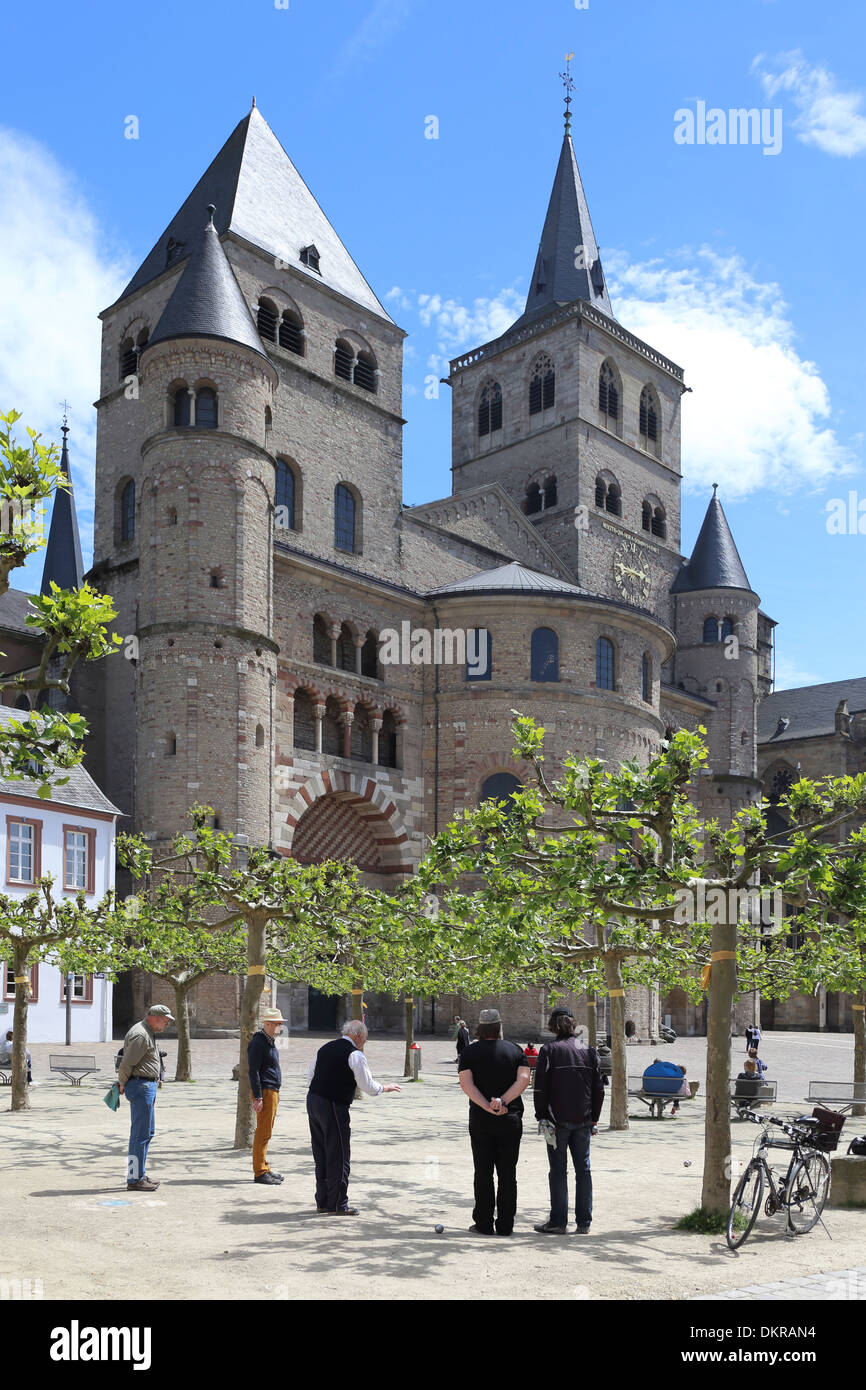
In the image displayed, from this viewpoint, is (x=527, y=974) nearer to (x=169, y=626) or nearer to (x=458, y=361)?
(x=169, y=626)

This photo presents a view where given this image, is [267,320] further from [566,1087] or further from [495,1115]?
[495,1115]

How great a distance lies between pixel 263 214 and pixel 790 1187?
4151 centimetres

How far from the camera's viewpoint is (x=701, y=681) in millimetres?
58375

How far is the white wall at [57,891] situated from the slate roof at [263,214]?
64.4ft

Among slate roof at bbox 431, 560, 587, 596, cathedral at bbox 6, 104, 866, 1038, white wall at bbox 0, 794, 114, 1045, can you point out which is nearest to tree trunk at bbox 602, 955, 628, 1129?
cathedral at bbox 6, 104, 866, 1038

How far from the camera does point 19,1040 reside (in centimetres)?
1823

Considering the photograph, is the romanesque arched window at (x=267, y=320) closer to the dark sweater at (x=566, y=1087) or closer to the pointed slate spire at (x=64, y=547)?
the pointed slate spire at (x=64, y=547)

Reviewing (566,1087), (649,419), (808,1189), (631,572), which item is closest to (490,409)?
(649,419)

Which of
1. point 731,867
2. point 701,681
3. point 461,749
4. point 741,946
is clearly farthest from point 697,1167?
point 701,681

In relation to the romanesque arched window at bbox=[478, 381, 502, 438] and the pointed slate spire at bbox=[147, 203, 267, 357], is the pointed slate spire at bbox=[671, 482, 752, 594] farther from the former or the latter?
the pointed slate spire at bbox=[147, 203, 267, 357]

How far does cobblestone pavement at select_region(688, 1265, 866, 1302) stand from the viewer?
7.22m

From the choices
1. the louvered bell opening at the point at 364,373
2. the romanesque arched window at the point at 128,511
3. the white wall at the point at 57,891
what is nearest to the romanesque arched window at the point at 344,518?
the louvered bell opening at the point at 364,373

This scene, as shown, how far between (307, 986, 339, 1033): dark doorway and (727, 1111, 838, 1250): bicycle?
104ft
